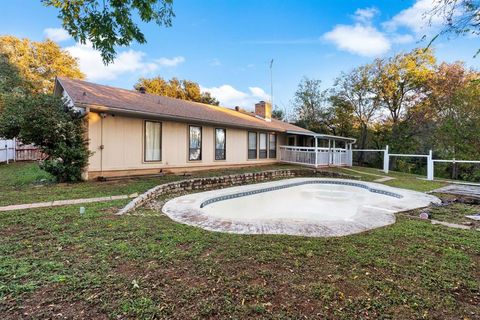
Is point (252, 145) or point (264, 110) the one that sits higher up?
point (264, 110)

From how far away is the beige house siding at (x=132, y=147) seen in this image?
384 inches

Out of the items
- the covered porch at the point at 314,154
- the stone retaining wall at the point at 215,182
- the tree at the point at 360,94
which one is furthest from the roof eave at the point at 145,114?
the tree at the point at 360,94

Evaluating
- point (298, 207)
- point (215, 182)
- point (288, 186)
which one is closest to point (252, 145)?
point (288, 186)

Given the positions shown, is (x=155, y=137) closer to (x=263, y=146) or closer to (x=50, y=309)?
(x=263, y=146)

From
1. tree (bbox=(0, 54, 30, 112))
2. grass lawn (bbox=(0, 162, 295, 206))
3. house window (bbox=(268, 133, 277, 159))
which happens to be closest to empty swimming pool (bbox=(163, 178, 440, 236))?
grass lawn (bbox=(0, 162, 295, 206))

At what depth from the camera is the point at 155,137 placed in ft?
37.9

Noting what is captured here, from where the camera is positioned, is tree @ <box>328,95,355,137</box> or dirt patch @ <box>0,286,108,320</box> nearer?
dirt patch @ <box>0,286,108,320</box>

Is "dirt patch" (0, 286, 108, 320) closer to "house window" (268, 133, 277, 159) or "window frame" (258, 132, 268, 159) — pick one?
"window frame" (258, 132, 268, 159)

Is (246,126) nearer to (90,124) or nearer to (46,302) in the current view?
(90,124)

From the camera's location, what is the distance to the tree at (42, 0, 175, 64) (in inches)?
159

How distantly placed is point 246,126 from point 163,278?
12.6 metres

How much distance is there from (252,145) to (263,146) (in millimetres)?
1096

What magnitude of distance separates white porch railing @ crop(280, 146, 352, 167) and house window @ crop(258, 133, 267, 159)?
1.62 metres

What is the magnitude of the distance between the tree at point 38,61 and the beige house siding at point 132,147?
Answer: 17704 millimetres
